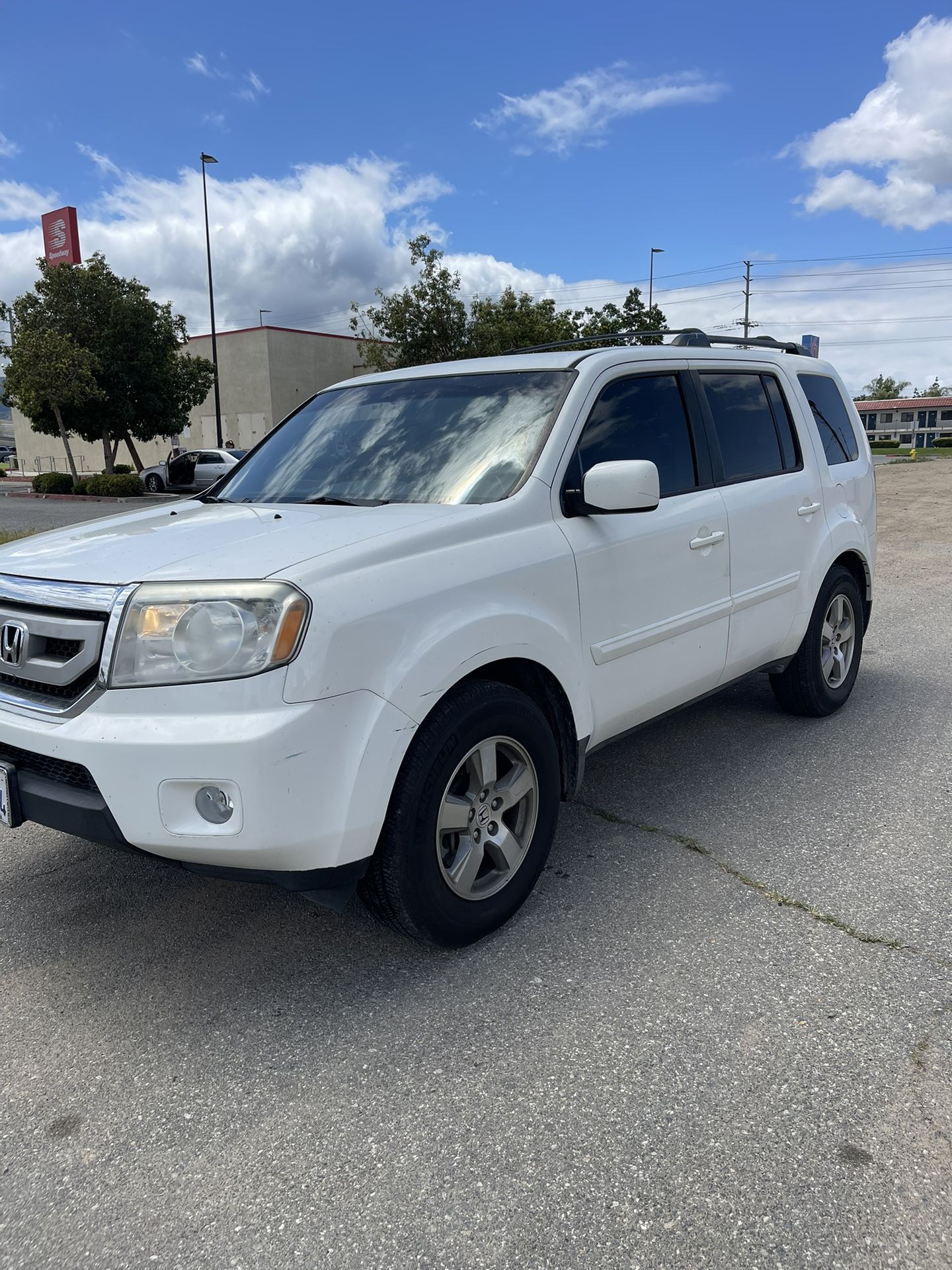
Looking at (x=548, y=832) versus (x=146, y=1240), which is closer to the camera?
(x=146, y=1240)

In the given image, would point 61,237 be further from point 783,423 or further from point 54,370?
point 783,423

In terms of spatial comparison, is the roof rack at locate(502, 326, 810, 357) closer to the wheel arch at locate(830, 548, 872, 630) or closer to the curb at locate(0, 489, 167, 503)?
the wheel arch at locate(830, 548, 872, 630)

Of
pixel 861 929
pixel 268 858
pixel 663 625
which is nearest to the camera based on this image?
pixel 268 858

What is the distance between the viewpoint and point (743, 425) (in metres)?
4.45

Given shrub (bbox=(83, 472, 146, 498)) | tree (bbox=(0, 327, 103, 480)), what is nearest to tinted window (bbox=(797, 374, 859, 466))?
shrub (bbox=(83, 472, 146, 498))

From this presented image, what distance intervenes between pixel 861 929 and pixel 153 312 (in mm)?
34370

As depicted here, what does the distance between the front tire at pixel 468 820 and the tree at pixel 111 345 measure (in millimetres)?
31460

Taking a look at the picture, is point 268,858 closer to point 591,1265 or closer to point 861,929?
point 591,1265

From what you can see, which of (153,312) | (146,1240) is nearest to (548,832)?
(146,1240)

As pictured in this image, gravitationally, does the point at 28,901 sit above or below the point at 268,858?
below

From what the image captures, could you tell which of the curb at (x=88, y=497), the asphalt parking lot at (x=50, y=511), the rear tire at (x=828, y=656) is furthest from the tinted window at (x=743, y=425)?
the curb at (x=88, y=497)

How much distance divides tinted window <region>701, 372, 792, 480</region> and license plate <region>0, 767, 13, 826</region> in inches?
119

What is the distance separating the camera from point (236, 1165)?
2.17 meters

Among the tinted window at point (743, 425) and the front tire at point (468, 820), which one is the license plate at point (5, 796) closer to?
the front tire at point (468, 820)
